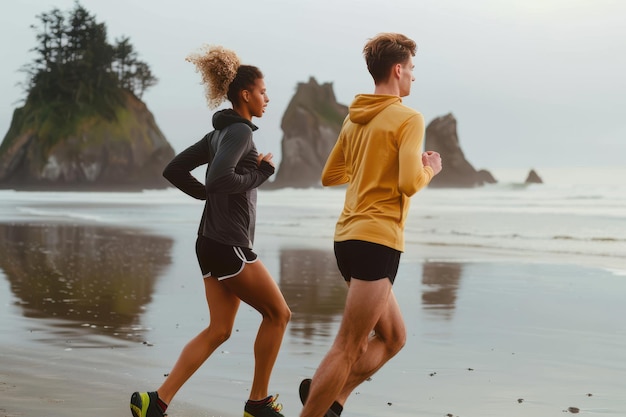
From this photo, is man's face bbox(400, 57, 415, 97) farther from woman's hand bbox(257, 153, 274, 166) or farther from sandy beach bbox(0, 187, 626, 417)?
sandy beach bbox(0, 187, 626, 417)

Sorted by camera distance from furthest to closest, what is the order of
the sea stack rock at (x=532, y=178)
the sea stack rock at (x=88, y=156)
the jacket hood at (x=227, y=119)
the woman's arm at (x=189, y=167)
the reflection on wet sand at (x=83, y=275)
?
the sea stack rock at (x=532, y=178) → the sea stack rock at (x=88, y=156) → the reflection on wet sand at (x=83, y=275) → the woman's arm at (x=189, y=167) → the jacket hood at (x=227, y=119)

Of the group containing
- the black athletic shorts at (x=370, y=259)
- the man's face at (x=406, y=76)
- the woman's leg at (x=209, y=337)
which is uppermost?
the man's face at (x=406, y=76)

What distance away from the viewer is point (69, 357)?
6480 millimetres

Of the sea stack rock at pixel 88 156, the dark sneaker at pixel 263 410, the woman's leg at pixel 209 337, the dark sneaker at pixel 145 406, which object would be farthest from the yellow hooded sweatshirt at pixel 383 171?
the sea stack rock at pixel 88 156

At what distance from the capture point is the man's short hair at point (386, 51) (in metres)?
4.06

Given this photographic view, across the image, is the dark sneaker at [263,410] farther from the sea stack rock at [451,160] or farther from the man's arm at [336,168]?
the sea stack rock at [451,160]

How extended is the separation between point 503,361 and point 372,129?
3.19 meters

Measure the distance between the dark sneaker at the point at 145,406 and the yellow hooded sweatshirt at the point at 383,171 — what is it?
131cm

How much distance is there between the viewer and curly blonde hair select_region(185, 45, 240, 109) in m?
4.65

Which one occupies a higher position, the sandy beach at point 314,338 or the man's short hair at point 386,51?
the man's short hair at point 386,51

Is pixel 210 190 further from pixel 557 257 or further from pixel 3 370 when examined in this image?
pixel 557 257

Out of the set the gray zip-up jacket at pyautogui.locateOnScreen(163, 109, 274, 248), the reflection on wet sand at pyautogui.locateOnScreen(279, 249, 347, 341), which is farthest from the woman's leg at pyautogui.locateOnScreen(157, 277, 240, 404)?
the reflection on wet sand at pyautogui.locateOnScreen(279, 249, 347, 341)

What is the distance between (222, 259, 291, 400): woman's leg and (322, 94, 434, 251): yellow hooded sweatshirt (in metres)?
0.59

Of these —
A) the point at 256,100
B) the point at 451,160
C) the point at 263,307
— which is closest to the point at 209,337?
the point at 263,307
